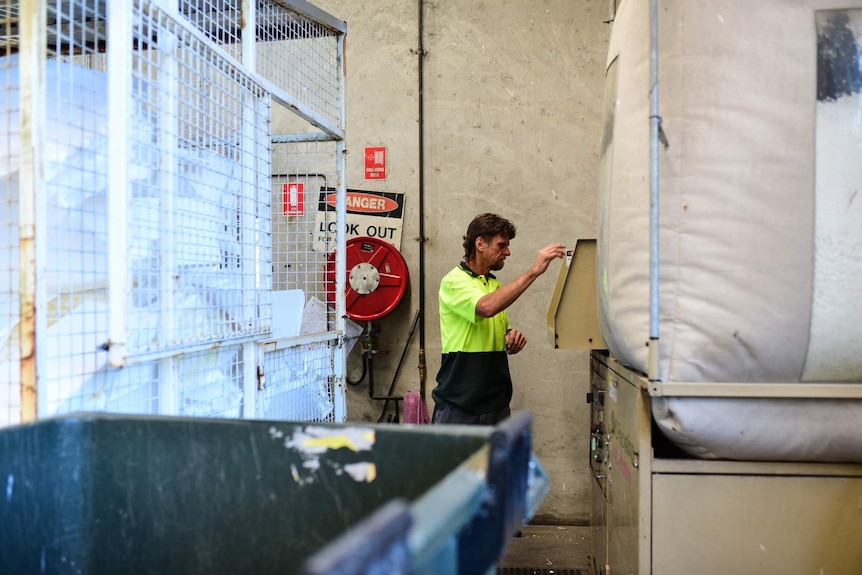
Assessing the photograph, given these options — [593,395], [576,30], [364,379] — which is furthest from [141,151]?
[576,30]

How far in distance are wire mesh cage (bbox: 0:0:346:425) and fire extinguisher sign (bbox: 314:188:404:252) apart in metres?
1.45

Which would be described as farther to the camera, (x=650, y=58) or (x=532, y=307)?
(x=532, y=307)

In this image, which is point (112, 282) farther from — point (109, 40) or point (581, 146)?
point (581, 146)

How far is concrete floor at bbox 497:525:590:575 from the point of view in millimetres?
2697

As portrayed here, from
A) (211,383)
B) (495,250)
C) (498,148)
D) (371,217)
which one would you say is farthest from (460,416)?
(498,148)

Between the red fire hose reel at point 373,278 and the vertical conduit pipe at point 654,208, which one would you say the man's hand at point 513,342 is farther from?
the vertical conduit pipe at point 654,208

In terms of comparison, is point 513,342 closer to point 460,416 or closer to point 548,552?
point 460,416

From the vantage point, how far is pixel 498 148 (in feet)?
10.4

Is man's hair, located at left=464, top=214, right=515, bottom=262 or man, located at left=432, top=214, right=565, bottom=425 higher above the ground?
man's hair, located at left=464, top=214, right=515, bottom=262

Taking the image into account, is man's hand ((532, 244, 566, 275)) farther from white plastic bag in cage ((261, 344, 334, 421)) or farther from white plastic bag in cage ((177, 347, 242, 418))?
white plastic bag in cage ((177, 347, 242, 418))

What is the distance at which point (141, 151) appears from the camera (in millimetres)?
1271

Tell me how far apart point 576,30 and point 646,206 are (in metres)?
2.01

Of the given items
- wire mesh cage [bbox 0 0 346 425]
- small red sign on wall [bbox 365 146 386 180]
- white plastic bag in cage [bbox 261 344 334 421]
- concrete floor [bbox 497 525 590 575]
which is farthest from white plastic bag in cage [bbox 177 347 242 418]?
small red sign on wall [bbox 365 146 386 180]

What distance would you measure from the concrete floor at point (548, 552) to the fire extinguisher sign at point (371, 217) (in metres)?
1.55
